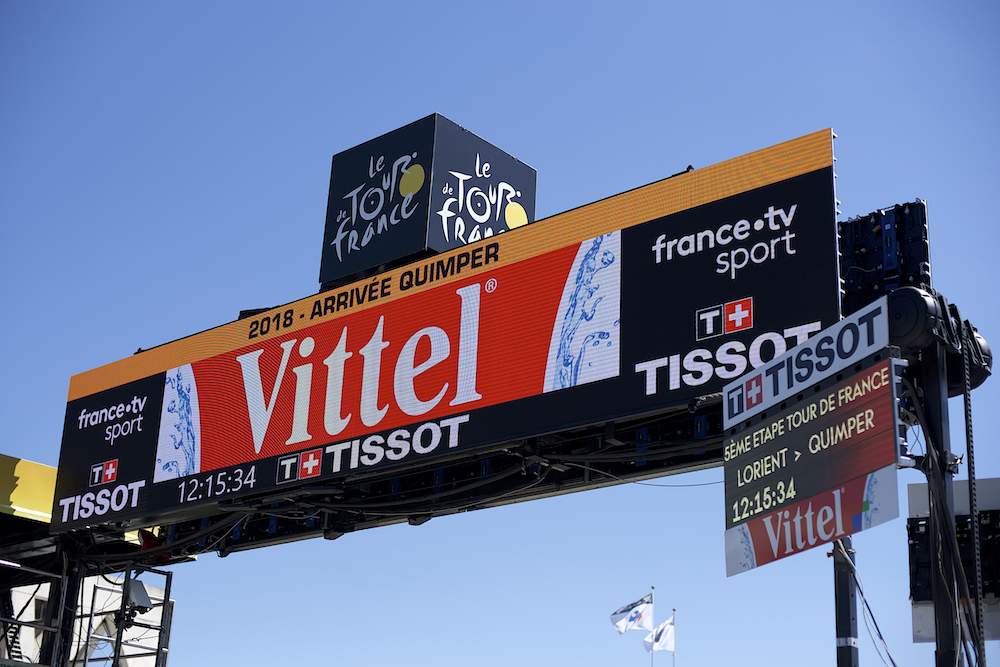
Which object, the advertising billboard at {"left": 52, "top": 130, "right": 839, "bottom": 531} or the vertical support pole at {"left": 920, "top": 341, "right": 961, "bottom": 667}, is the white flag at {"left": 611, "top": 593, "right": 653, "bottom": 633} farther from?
the vertical support pole at {"left": 920, "top": 341, "right": 961, "bottom": 667}

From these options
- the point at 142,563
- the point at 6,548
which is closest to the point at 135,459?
the point at 142,563

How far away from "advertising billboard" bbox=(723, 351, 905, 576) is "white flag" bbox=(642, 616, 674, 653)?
20.3 meters

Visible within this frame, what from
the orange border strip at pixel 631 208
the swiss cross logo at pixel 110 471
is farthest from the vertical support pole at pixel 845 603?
the swiss cross logo at pixel 110 471

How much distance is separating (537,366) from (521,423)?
2.35 ft

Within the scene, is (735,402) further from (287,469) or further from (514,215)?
(514,215)

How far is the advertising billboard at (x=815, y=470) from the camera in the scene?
11023 mm

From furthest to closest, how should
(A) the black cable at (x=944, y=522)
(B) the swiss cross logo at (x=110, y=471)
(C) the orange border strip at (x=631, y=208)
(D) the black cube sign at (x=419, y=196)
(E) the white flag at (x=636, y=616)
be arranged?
(E) the white flag at (x=636, y=616)
(B) the swiss cross logo at (x=110, y=471)
(D) the black cube sign at (x=419, y=196)
(C) the orange border strip at (x=631, y=208)
(A) the black cable at (x=944, y=522)

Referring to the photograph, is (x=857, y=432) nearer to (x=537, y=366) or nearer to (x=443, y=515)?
(x=537, y=366)

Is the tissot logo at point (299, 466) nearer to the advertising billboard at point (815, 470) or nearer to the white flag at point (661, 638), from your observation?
the advertising billboard at point (815, 470)

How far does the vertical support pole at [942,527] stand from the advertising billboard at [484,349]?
59.1 inches

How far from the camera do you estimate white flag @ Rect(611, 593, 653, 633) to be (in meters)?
29.4

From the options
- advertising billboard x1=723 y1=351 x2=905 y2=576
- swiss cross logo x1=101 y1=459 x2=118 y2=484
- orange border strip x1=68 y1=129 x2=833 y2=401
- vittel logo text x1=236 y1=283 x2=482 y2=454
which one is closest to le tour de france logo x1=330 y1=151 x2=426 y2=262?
orange border strip x1=68 y1=129 x2=833 y2=401

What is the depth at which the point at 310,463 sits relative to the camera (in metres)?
17.9

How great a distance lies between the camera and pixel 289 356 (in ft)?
62.0
